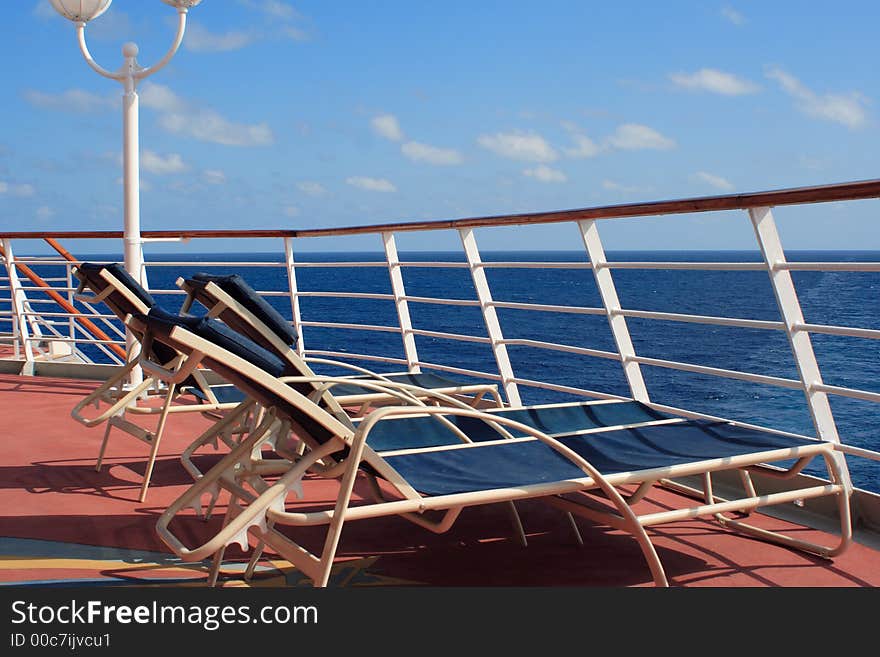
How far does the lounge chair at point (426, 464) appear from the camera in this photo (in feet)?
6.24

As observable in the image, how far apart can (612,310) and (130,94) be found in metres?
3.42

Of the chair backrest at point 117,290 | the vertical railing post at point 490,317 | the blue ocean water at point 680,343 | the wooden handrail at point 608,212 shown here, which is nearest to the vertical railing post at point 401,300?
the wooden handrail at point 608,212

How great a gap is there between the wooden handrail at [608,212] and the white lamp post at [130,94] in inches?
6.1

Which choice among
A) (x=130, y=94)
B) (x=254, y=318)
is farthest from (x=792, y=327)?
(x=130, y=94)

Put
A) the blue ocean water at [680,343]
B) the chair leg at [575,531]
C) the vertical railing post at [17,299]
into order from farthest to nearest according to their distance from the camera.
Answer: the blue ocean water at [680,343]
the vertical railing post at [17,299]
the chair leg at [575,531]

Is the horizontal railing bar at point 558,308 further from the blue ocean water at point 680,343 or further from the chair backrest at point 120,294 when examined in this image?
the blue ocean water at point 680,343

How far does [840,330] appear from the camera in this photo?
266 cm

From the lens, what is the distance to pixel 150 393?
5.59 metres

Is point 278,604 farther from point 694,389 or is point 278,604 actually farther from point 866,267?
point 694,389

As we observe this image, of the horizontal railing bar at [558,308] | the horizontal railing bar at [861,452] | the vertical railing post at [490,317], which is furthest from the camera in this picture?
the vertical railing post at [490,317]

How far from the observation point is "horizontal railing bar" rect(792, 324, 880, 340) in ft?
7.77

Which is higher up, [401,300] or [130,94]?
[130,94]

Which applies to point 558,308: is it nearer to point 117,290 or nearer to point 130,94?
point 117,290

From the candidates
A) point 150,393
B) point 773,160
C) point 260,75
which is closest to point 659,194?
point 773,160
